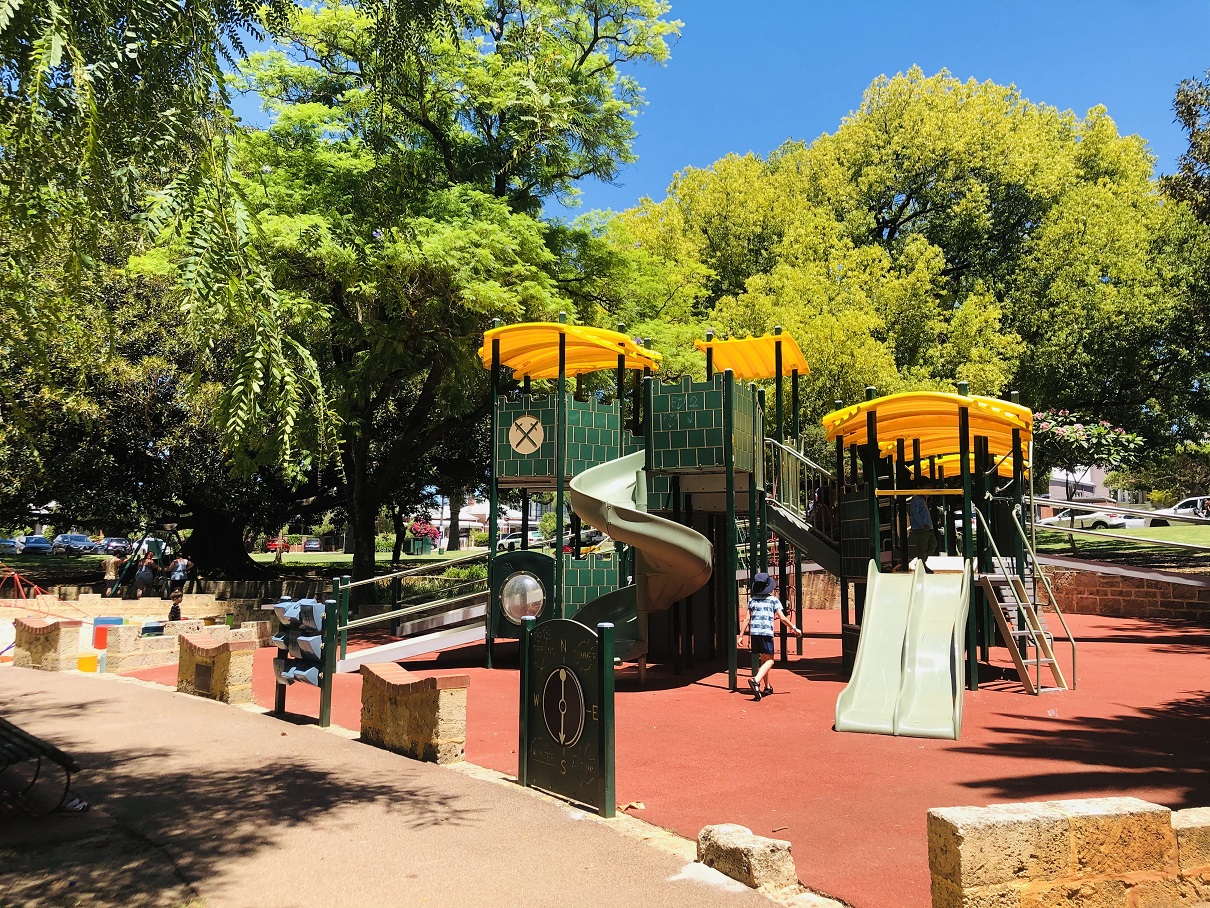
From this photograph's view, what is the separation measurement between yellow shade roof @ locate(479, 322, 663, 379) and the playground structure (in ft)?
0.16

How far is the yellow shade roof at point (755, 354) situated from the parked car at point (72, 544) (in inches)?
1910

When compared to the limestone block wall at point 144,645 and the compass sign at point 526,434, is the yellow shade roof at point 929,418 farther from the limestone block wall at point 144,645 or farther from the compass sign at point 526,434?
the limestone block wall at point 144,645

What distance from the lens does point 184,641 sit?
1292 centimetres

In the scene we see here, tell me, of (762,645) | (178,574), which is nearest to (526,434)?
(762,645)

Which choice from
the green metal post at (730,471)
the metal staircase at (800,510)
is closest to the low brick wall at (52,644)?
the green metal post at (730,471)

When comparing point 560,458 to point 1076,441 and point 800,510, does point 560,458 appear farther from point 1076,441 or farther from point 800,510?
point 1076,441

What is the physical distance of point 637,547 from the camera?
12.7 metres

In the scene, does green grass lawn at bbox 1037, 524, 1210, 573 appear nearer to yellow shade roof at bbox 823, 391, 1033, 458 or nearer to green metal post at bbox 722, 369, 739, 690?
yellow shade roof at bbox 823, 391, 1033, 458

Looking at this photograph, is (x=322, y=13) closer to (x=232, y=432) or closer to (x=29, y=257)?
(x=29, y=257)

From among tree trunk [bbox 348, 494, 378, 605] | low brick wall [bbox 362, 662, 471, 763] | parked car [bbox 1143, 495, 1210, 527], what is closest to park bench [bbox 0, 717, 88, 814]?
low brick wall [bbox 362, 662, 471, 763]

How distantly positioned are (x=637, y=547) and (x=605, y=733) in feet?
20.2

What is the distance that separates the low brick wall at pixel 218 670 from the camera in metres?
11.8

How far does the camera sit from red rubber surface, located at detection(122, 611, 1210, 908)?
6.21 meters

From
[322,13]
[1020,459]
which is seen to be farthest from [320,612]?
[322,13]
